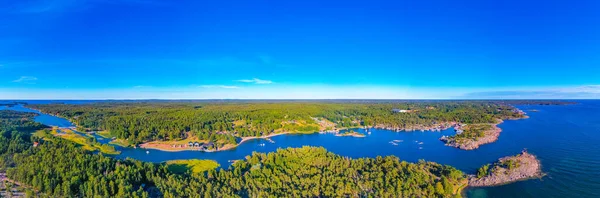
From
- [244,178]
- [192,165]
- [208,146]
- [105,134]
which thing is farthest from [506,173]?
[105,134]

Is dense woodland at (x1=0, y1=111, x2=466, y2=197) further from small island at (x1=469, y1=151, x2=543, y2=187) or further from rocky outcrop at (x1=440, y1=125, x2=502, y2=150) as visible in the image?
rocky outcrop at (x1=440, y1=125, x2=502, y2=150)

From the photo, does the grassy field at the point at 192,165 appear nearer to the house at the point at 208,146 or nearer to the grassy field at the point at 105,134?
the house at the point at 208,146

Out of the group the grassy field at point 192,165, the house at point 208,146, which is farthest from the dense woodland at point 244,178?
the house at point 208,146

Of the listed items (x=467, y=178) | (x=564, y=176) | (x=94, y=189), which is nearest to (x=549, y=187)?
(x=564, y=176)

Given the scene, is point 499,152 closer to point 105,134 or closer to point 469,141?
point 469,141

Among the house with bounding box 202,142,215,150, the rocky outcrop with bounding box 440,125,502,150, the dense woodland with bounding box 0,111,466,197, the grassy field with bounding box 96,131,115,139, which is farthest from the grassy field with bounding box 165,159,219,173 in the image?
the rocky outcrop with bounding box 440,125,502,150
